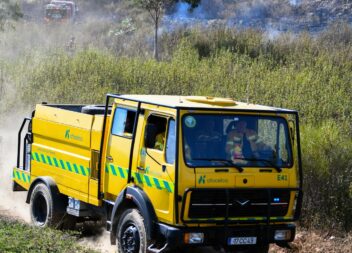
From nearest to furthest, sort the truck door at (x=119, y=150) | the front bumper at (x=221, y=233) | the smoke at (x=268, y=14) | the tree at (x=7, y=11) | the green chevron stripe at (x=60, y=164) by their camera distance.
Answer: the front bumper at (x=221, y=233)
the truck door at (x=119, y=150)
the green chevron stripe at (x=60, y=164)
the tree at (x=7, y=11)
the smoke at (x=268, y=14)

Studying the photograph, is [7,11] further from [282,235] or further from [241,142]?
[282,235]

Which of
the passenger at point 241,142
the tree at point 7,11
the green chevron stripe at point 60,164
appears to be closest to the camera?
the passenger at point 241,142

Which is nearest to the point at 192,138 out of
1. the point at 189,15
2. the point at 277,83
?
the point at 277,83

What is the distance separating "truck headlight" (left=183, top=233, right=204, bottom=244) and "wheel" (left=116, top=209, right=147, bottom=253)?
633 millimetres

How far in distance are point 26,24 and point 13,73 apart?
1756 cm

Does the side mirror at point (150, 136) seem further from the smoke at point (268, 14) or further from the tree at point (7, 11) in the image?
the smoke at point (268, 14)

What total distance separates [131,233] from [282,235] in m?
1.92

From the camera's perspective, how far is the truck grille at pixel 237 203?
8.68 metres

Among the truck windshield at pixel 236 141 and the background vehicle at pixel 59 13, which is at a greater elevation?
the background vehicle at pixel 59 13

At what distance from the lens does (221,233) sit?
880 centimetres

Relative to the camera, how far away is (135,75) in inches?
835

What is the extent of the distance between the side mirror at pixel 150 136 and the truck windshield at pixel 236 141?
1.79 ft

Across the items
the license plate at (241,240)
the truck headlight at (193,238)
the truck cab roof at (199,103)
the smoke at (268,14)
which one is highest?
the smoke at (268,14)

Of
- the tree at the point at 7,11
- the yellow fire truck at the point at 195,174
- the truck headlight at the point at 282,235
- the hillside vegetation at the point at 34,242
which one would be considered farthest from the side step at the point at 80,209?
the tree at the point at 7,11
